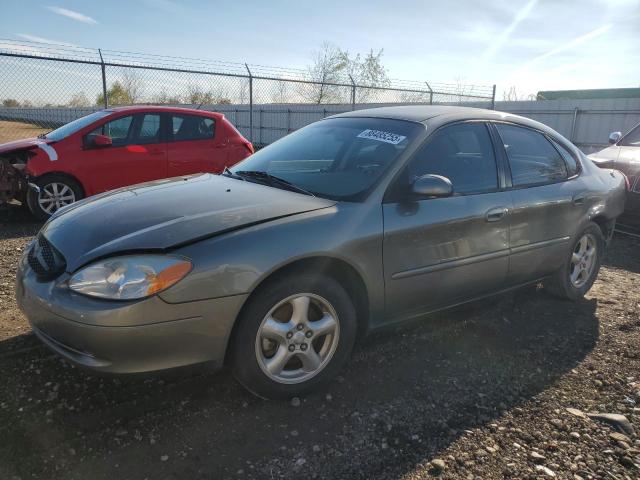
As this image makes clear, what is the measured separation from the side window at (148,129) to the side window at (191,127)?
23cm

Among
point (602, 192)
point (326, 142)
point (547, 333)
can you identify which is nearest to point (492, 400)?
point (547, 333)

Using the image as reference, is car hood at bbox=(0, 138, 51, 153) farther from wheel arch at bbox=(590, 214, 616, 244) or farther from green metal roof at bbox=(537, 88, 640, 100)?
green metal roof at bbox=(537, 88, 640, 100)

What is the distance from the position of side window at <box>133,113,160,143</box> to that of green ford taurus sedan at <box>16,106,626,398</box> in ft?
12.5

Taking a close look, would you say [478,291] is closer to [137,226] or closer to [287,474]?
[287,474]

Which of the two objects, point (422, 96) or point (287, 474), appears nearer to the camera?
point (287, 474)

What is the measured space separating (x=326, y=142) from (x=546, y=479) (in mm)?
2414

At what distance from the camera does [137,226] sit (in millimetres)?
2525

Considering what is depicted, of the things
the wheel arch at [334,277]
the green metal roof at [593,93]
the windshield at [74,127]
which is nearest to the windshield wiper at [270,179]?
the wheel arch at [334,277]

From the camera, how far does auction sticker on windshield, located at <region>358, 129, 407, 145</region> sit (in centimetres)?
318

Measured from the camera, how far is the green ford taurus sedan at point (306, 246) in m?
2.27

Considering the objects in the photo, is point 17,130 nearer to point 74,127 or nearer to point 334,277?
point 74,127

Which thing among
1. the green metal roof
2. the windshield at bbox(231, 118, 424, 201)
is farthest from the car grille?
the green metal roof

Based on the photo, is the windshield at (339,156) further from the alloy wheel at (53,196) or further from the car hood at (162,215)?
the alloy wheel at (53,196)

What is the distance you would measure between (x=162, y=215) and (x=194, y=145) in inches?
199
